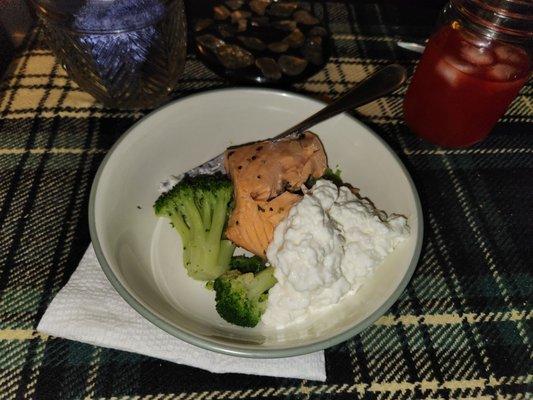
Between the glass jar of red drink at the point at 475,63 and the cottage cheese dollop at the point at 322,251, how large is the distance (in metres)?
0.51

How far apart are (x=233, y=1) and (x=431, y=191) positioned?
1122mm

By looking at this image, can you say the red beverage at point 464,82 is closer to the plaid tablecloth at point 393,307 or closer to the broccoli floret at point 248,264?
the plaid tablecloth at point 393,307

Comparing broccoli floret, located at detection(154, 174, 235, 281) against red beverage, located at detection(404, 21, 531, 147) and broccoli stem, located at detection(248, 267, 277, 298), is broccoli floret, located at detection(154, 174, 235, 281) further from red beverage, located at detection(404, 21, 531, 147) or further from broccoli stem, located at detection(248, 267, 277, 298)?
red beverage, located at detection(404, 21, 531, 147)

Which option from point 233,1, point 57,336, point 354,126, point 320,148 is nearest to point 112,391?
point 57,336

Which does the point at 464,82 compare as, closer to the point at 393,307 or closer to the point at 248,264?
the point at 393,307

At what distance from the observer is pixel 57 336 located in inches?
42.5

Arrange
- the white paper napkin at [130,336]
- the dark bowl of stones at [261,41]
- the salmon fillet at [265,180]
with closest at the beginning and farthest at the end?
the white paper napkin at [130,336] → the salmon fillet at [265,180] → the dark bowl of stones at [261,41]

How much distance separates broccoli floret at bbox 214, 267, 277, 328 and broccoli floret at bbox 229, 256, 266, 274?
59 millimetres

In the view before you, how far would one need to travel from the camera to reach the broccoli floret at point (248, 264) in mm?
1208

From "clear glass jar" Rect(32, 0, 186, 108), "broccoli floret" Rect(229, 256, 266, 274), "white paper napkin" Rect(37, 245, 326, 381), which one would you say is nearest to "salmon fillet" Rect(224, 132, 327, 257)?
"broccoli floret" Rect(229, 256, 266, 274)

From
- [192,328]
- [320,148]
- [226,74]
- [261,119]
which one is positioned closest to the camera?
[192,328]

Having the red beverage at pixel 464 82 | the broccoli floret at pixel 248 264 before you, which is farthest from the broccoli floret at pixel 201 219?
the red beverage at pixel 464 82

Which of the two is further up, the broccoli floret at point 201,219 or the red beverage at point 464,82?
the red beverage at point 464,82

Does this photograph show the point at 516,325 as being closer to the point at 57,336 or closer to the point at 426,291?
the point at 426,291
